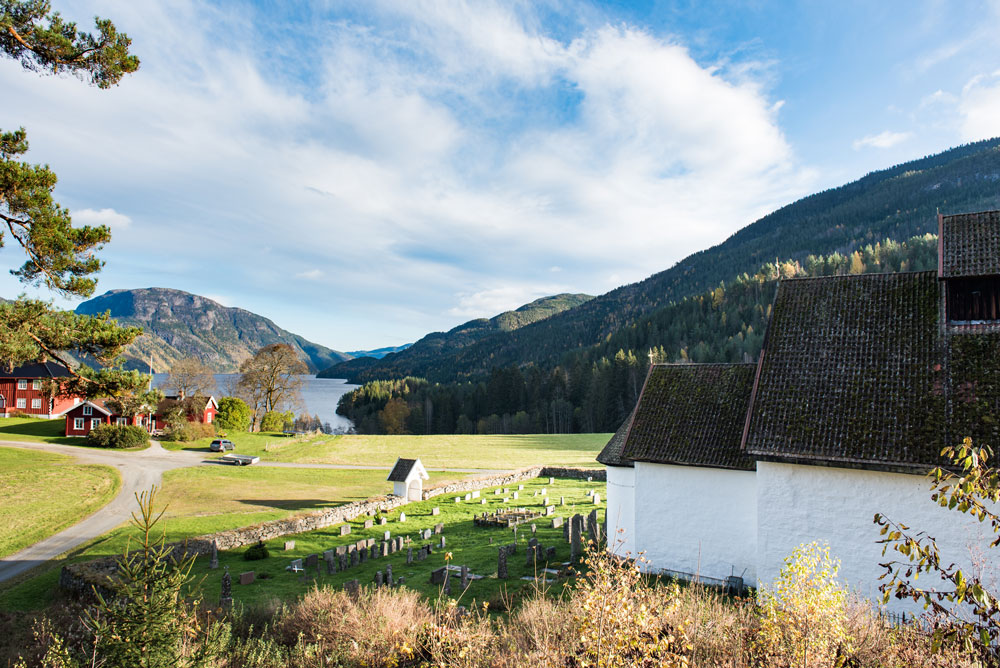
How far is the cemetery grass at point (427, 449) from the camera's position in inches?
1844

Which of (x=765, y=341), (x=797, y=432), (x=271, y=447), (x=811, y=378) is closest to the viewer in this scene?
(x=797, y=432)

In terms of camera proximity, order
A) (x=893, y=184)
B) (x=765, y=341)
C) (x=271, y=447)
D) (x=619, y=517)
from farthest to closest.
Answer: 1. (x=893, y=184)
2. (x=271, y=447)
3. (x=619, y=517)
4. (x=765, y=341)

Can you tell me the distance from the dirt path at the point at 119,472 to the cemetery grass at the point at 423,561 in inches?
201

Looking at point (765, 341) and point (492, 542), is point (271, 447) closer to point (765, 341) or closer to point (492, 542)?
point (492, 542)

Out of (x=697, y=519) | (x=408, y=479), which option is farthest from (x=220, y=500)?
(x=697, y=519)

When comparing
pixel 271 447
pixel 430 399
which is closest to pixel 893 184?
pixel 430 399

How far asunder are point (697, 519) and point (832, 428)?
4383 mm

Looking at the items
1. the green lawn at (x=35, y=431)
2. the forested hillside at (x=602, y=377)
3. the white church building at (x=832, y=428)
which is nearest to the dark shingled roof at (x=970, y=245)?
A: the white church building at (x=832, y=428)

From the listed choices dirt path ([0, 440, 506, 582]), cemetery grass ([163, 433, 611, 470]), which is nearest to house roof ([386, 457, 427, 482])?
dirt path ([0, 440, 506, 582])

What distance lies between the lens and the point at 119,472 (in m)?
34.7

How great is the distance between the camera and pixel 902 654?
7.05m

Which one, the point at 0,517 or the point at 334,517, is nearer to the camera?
the point at 0,517

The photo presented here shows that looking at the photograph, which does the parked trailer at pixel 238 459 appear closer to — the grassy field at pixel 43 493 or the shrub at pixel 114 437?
the shrub at pixel 114 437

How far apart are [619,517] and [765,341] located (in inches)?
266
